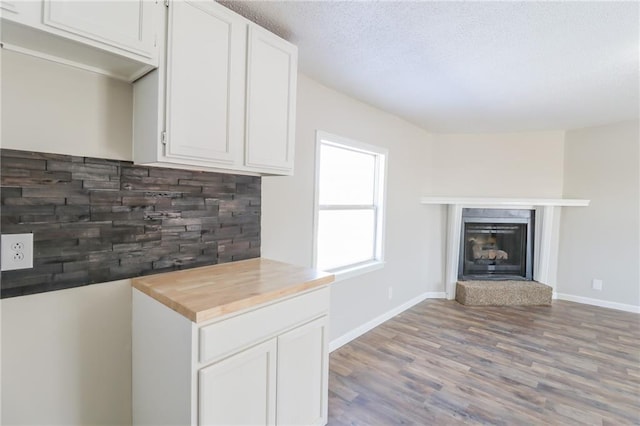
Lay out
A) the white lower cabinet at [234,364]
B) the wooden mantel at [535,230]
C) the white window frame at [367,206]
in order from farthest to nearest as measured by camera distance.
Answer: the wooden mantel at [535,230]
the white window frame at [367,206]
the white lower cabinet at [234,364]

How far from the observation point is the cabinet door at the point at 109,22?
1147 mm

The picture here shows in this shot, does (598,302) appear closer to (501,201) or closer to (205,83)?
(501,201)

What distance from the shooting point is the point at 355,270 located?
10.5 ft

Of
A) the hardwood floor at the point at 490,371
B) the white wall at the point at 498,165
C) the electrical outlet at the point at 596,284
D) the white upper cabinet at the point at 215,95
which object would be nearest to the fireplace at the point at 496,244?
the white wall at the point at 498,165

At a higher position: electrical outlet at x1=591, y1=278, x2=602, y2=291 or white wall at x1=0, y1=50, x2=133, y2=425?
white wall at x1=0, y1=50, x2=133, y2=425

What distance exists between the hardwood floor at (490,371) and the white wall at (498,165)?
1.77 meters

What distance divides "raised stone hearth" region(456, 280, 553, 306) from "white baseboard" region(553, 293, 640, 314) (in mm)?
474

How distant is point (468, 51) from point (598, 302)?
4.24m

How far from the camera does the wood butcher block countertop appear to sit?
131cm

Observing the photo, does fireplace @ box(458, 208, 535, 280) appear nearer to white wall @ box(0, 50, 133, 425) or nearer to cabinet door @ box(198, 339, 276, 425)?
cabinet door @ box(198, 339, 276, 425)

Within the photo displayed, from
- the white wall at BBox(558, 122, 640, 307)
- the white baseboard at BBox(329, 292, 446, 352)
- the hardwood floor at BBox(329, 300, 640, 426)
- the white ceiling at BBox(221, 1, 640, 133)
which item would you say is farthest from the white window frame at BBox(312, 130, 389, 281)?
the white wall at BBox(558, 122, 640, 307)

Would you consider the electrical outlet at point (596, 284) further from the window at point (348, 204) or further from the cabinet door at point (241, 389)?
the cabinet door at point (241, 389)

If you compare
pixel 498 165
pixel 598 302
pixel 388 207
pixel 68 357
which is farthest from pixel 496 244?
pixel 68 357

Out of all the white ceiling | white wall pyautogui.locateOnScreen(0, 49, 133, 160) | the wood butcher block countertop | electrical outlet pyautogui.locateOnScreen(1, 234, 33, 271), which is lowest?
the wood butcher block countertop
